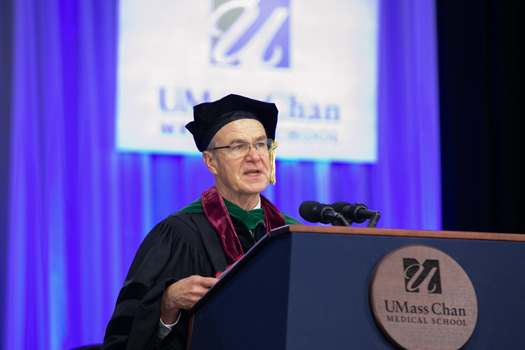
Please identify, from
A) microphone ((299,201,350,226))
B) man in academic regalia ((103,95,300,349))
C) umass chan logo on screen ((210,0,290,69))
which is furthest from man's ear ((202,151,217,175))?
umass chan logo on screen ((210,0,290,69))

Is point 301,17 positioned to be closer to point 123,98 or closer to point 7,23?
point 123,98

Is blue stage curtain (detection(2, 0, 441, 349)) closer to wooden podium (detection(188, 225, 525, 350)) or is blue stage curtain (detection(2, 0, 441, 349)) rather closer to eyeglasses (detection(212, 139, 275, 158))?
eyeglasses (detection(212, 139, 275, 158))

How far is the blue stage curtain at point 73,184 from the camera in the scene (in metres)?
3.95

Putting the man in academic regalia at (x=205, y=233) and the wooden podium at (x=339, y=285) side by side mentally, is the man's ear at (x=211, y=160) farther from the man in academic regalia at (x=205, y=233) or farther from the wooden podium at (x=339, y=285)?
the wooden podium at (x=339, y=285)

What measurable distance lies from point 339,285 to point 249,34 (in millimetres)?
3348

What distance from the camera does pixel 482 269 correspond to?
4.62 feet

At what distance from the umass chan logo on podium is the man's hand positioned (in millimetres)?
632

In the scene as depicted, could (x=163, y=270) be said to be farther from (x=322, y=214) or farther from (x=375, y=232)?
(x=375, y=232)

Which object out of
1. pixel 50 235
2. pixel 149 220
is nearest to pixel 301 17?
pixel 149 220

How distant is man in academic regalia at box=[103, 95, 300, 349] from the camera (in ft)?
6.70

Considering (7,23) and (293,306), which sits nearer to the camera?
(293,306)

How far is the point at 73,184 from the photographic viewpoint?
407 cm

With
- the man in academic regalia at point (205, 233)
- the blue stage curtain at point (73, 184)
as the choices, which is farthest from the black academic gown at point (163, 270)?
the blue stage curtain at point (73, 184)

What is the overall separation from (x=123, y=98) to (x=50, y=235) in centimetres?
102
